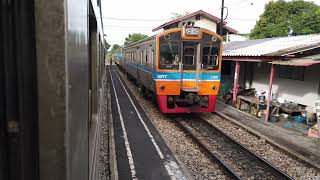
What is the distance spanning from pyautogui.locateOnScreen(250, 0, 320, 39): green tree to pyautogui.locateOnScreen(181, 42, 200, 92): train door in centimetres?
2736

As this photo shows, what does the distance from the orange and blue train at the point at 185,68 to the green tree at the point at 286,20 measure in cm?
2710

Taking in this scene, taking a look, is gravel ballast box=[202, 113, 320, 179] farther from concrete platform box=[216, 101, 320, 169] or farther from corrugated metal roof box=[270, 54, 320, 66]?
corrugated metal roof box=[270, 54, 320, 66]

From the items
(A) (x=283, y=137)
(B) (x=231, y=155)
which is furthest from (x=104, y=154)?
(A) (x=283, y=137)

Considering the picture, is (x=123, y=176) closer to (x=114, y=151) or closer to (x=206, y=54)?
(x=114, y=151)

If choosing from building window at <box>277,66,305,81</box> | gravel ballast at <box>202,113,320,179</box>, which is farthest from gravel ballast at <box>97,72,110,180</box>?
building window at <box>277,66,305,81</box>

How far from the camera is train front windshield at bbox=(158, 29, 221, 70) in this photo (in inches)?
392

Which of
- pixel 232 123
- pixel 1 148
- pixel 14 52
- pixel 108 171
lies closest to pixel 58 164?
pixel 1 148

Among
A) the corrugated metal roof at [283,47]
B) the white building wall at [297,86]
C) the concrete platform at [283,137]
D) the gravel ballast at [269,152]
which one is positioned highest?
the corrugated metal roof at [283,47]

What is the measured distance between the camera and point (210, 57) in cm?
1027

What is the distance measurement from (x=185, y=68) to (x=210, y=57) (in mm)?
985

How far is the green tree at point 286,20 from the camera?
34438mm

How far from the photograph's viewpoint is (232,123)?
1030 centimetres

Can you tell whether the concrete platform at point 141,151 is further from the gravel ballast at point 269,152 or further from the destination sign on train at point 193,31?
the destination sign on train at point 193,31

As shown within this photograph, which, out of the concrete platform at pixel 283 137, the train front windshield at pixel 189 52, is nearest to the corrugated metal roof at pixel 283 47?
the train front windshield at pixel 189 52
